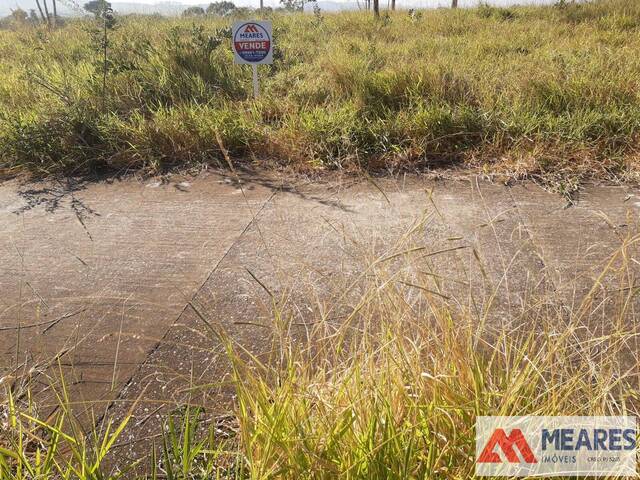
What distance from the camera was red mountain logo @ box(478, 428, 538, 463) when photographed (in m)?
1.06

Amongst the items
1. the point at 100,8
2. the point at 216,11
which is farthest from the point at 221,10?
the point at 100,8

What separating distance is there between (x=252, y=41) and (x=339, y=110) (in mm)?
1046

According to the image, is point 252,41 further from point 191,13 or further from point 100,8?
point 191,13

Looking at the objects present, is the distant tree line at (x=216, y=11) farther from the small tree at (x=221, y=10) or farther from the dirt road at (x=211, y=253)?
the dirt road at (x=211, y=253)

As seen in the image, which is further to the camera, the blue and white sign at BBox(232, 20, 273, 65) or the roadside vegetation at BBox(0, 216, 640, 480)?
the blue and white sign at BBox(232, 20, 273, 65)

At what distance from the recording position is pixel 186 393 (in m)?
1.59

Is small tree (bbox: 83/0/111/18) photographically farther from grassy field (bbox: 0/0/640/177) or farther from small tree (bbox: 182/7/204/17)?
small tree (bbox: 182/7/204/17)

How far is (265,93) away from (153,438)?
3.60 metres

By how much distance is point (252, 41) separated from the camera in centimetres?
406

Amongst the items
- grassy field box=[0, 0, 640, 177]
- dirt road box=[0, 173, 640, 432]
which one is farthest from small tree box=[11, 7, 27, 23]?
dirt road box=[0, 173, 640, 432]

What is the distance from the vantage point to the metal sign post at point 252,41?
13.2ft

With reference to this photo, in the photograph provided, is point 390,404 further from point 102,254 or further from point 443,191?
point 443,191
